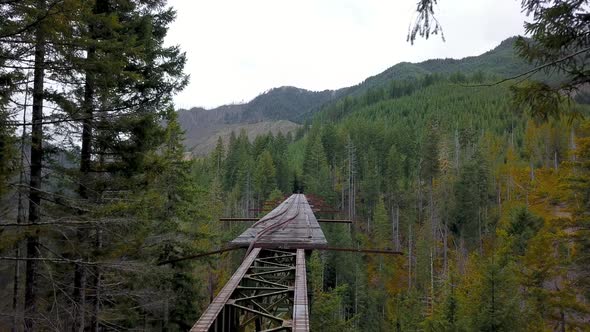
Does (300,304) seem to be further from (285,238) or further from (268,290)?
(285,238)

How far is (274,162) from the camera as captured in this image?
69.8 m

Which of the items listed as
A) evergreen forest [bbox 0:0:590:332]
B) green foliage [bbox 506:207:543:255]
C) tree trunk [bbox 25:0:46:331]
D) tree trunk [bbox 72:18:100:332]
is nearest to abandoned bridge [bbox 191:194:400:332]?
evergreen forest [bbox 0:0:590:332]

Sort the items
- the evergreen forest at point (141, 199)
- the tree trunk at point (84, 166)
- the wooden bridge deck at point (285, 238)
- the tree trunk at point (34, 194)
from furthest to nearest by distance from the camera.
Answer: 1. the wooden bridge deck at point (285, 238)
2. the tree trunk at point (84, 166)
3. the tree trunk at point (34, 194)
4. the evergreen forest at point (141, 199)

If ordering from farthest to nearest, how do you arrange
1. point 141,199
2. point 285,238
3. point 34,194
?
point 285,238, point 141,199, point 34,194

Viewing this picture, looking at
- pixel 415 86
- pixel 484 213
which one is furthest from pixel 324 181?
pixel 415 86

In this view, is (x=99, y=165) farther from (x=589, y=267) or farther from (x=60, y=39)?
(x=589, y=267)

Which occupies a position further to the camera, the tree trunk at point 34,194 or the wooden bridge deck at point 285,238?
the wooden bridge deck at point 285,238

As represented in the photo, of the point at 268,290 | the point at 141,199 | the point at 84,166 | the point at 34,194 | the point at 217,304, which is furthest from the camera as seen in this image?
the point at 84,166

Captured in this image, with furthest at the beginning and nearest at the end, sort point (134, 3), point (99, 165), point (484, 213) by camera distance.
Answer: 1. point (484, 213)
2. point (134, 3)
3. point (99, 165)

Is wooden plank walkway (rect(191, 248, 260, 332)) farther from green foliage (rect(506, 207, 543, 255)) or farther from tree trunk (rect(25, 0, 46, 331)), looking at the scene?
green foliage (rect(506, 207, 543, 255))

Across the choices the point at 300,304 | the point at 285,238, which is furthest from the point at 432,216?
the point at 300,304

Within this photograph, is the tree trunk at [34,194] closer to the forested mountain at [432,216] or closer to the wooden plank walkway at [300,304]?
the wooden plank walkway at [300,304]

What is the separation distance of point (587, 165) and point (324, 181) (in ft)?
149

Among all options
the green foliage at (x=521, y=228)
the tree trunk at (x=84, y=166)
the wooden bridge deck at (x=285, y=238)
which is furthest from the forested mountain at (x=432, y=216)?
the tree trunk at (x=84, y=166)
